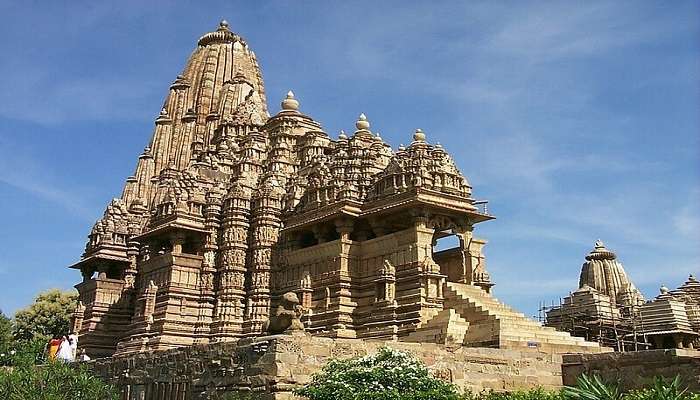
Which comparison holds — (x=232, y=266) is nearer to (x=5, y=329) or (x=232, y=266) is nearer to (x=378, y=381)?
(x=5, y=329)

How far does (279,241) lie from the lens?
3881cm

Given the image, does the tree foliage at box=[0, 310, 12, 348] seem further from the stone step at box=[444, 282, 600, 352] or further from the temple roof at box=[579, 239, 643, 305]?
the temple roof at box=[579, 239, 643, 305]

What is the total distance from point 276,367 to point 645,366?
785 centimetres

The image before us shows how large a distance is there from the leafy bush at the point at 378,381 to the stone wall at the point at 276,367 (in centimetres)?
54

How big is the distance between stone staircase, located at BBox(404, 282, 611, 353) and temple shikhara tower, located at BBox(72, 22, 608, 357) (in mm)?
70

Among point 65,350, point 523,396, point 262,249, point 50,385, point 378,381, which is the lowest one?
point 50,385

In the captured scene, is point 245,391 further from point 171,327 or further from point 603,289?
point 603,289

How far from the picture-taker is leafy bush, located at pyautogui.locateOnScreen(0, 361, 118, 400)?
16.6 metres

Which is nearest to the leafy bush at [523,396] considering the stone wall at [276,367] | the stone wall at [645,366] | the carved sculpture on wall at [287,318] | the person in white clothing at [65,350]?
the stone wall at [276,367]

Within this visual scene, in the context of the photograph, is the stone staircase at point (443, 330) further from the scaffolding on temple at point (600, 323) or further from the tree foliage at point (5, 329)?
the tree foliage at point (5, 329)

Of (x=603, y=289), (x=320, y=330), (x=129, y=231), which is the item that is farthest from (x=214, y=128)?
(x=603, y=289)

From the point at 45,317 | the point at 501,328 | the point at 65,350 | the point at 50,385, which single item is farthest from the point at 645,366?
the point at 45,317

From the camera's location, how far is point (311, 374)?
53.1ft

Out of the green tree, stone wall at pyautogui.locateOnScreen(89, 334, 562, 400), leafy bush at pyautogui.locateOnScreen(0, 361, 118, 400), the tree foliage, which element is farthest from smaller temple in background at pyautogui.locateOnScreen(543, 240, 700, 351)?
the green tree
